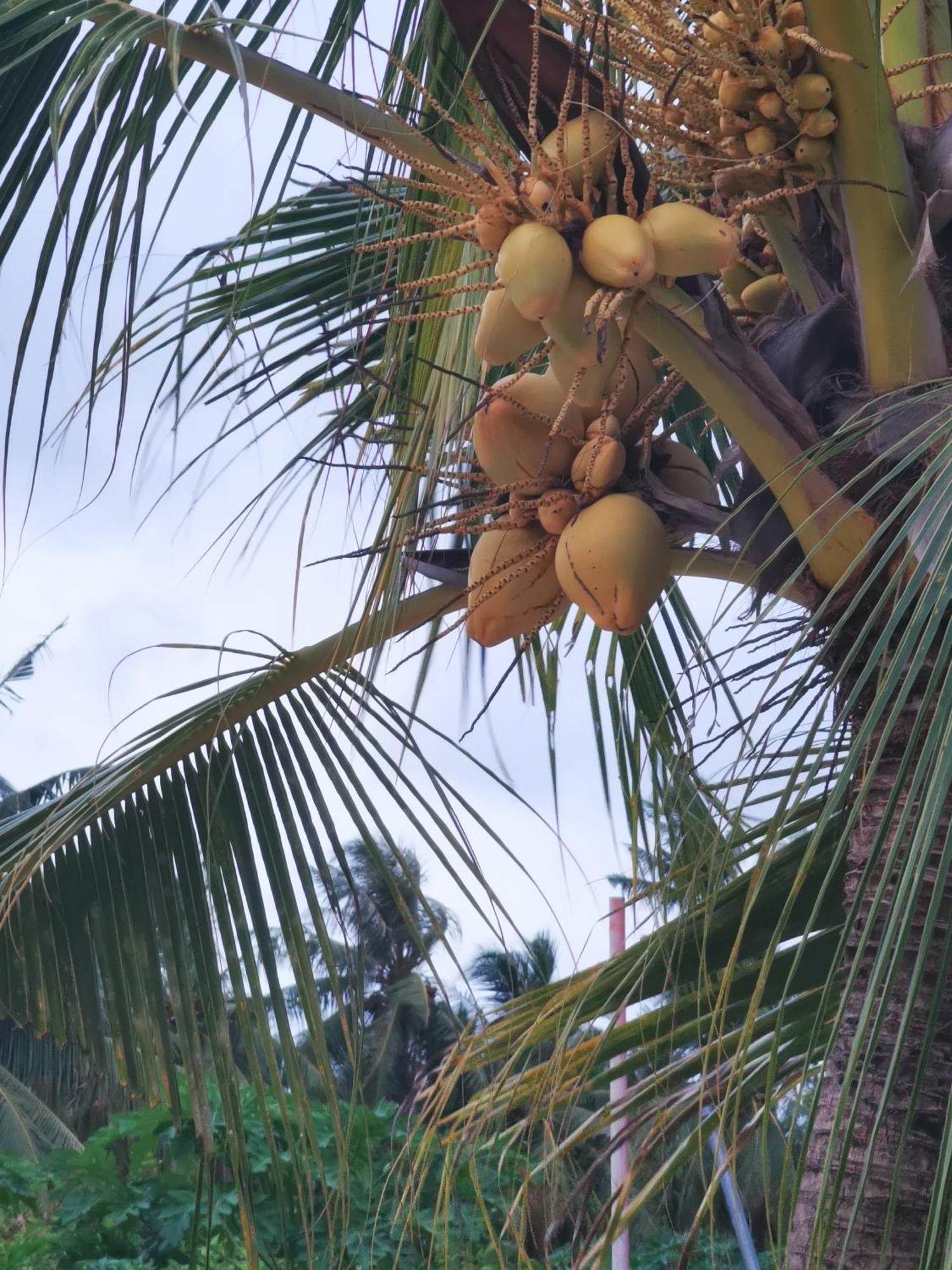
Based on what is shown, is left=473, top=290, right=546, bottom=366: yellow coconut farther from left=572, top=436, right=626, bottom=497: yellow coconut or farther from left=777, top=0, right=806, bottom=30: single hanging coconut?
left=777, top=0, right=806, bottom=30: single hanging coconut

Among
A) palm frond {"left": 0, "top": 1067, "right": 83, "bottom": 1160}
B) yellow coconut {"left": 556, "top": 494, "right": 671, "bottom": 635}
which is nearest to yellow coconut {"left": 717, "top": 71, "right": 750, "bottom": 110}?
yellow coconut {"left": 556, "top": 494, "right": 671, "bottom": 635}

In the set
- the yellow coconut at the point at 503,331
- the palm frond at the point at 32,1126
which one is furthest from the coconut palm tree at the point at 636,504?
the palm frond at the point at 32,1126

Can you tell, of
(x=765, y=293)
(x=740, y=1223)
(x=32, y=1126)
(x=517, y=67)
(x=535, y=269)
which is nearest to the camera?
(x=535, y=269)

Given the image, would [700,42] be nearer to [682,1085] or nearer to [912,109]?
[912,109]

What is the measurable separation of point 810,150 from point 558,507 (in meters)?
0.36

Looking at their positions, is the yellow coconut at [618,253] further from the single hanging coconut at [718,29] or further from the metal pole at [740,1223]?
the metal pole at [740,1223]

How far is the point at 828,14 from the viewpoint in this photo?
1106mm

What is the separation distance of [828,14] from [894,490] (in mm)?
384

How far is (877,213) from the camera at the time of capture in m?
1.15

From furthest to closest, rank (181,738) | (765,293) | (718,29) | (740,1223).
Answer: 1. (181,738)
2. (740,1223)
3. (765,293)
4. (718,29)

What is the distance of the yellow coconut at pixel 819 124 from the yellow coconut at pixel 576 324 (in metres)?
0.28

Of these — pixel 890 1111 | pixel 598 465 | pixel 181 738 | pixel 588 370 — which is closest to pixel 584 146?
pixel 588 370

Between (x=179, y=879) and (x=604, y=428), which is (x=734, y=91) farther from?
(x=179, y=879)

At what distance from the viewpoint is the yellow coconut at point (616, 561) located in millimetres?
1144
